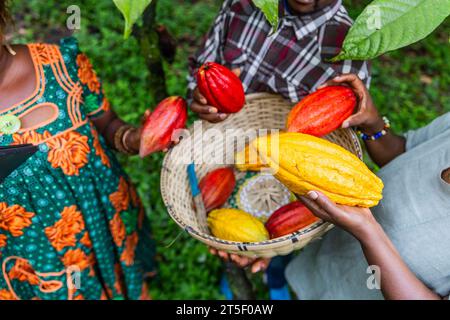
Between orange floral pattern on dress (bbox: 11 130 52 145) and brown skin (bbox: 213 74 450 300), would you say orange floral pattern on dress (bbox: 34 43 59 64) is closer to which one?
orange floral pattern on dress (bbox: 11 130 52 145)

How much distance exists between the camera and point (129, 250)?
69.9 inches

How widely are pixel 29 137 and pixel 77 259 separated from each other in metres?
0.51

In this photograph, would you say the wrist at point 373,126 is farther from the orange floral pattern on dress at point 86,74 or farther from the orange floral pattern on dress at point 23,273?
the orange floral pattern on dress at point 23,273

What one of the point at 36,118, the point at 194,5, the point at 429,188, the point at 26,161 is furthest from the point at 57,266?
the point at 194,5

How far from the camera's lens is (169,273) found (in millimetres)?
2299

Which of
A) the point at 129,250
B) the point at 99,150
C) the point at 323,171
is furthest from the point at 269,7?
the point at 129,250

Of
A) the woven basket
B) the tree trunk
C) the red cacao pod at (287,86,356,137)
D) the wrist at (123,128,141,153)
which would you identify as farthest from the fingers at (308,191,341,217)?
the tree trunk

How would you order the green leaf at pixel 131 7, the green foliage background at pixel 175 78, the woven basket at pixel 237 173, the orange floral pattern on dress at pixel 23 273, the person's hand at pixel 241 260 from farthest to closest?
the green foliage background at pixel 175 78 → the orange floral pattern on dress at pixel 23 273 → the person's hand at pixel 241 260 → the woven basket at pixel 237 173 → the green leaf at pixel 131 7

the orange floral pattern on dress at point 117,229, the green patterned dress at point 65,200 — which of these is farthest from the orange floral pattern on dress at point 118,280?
the orange floral pattern on dress at point 117,229

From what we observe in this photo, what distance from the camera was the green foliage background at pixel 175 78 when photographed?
231 cm

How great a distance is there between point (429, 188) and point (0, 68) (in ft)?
4.05

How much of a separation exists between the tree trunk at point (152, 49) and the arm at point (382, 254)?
1.04 m

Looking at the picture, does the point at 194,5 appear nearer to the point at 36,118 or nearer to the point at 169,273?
the point at 169,273

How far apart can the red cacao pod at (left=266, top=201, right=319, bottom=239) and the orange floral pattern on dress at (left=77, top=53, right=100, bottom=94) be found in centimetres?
74
